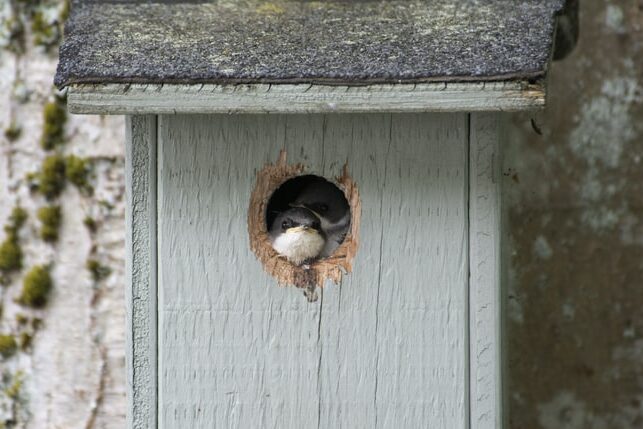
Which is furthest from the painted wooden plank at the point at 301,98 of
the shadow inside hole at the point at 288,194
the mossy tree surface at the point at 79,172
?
the mossy tree surface at the point at 79,172

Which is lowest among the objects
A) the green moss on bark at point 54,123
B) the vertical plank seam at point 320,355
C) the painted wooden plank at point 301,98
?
the vertical plank seam at point 320,355

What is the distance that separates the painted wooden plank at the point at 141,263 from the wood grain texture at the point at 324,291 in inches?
0.9

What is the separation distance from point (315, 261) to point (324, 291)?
76 millimetres

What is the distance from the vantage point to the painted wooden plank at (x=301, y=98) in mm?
1674

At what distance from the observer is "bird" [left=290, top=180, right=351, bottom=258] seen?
2197mm

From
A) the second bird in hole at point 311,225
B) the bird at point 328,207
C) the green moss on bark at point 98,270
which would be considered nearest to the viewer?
the second bird in hole at point 311,225

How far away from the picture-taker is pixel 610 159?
9.14 feet

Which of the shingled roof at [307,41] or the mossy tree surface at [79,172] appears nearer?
the shingled roof at [307,41]

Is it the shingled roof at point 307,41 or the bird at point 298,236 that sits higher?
the shingled roof at point 307,41

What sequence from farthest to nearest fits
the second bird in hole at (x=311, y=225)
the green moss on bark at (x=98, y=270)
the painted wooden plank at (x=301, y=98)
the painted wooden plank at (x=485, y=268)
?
1. the green moss on bark at (x=98, y=270)
2. the second bird in hole at (x=311, y=225)
3. the painted wooden plank at (x=485, y=268)
4. the painted wooden plank at (x=301, y=98)

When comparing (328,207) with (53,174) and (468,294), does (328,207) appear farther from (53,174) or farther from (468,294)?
(53,174)

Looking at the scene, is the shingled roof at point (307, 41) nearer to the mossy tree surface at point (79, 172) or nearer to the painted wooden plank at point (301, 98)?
the painted wooden plank at point (301, 98)

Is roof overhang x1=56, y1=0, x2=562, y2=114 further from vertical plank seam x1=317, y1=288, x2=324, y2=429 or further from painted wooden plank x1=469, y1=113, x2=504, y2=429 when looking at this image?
vertical plank seam x1=317, y1=288, x2=324, y2=429

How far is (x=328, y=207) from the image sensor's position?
2.37 meters
